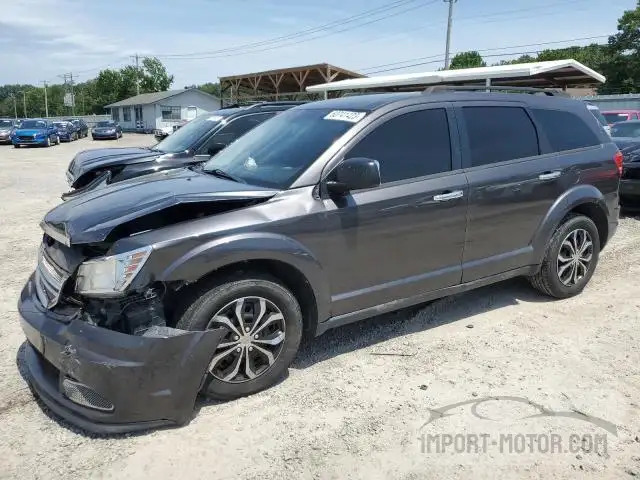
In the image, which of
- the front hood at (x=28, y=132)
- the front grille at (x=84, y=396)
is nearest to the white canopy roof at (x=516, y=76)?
the front grille at (x=84, y=396)

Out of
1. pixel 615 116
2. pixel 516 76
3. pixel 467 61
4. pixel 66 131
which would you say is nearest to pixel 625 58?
pixel 467 61

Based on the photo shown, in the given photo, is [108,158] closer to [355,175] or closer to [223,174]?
[223,174]

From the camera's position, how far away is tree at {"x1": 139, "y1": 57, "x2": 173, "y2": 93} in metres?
77.6

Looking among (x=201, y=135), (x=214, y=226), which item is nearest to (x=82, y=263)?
(x=214, y=226)

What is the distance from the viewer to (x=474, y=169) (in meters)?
4.23

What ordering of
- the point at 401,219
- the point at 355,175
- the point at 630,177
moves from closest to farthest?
1. the point at 355,175
2. the point at 401,219
3. the point at 630,177

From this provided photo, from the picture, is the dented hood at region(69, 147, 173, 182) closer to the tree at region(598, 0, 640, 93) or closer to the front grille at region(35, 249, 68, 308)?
the front grille at region(35, 249, 68, 308)

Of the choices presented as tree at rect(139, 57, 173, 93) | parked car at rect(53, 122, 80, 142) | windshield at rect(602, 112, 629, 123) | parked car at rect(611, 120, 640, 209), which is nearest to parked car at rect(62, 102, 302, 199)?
parked car at rect(611, 120, 640, 209)

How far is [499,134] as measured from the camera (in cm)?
445

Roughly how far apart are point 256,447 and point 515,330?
245 cm

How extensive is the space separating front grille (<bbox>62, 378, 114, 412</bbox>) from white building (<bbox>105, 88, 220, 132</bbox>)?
171 ft

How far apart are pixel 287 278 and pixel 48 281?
1443 mm

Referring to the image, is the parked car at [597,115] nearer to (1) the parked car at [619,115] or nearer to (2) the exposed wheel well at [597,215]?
(2) the exposed wheel well at [597,215]

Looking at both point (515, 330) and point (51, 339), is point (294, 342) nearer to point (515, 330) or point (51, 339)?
point (51, 339)
